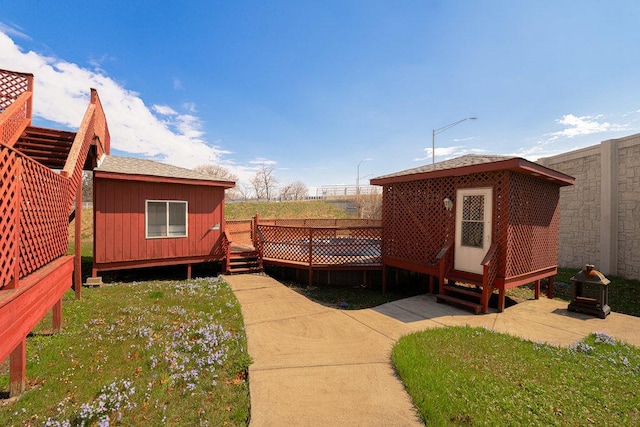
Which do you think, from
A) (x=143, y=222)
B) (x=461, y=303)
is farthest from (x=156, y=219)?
(x=461, y=303)

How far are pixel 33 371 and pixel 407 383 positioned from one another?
5.05 meters

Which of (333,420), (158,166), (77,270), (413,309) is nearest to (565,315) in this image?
(413,309)

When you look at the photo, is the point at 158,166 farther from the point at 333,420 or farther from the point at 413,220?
the point at 333,420

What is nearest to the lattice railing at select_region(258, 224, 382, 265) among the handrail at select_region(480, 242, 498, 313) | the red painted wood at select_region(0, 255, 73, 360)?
the handrail at select_region(480, 242, 498, 313)

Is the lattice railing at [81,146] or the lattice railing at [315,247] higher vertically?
the lattice railing at [81,146]

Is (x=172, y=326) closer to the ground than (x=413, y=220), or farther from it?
closer to the ground

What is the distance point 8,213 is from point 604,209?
620 inches

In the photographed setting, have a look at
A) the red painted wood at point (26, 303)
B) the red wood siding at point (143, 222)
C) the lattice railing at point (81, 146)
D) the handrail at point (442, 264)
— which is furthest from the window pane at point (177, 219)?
the handrail at point (442, 264)

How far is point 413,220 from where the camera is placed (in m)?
8.05

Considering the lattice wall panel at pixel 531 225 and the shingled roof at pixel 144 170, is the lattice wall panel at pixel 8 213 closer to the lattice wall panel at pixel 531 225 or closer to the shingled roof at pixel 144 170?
the shingled roof at pixel 144 170

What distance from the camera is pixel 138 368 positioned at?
384cm

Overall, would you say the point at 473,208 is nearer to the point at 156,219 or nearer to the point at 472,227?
the point at 472,227

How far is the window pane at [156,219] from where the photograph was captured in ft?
29.8

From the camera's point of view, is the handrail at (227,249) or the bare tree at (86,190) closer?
the handrail at (227,249)
